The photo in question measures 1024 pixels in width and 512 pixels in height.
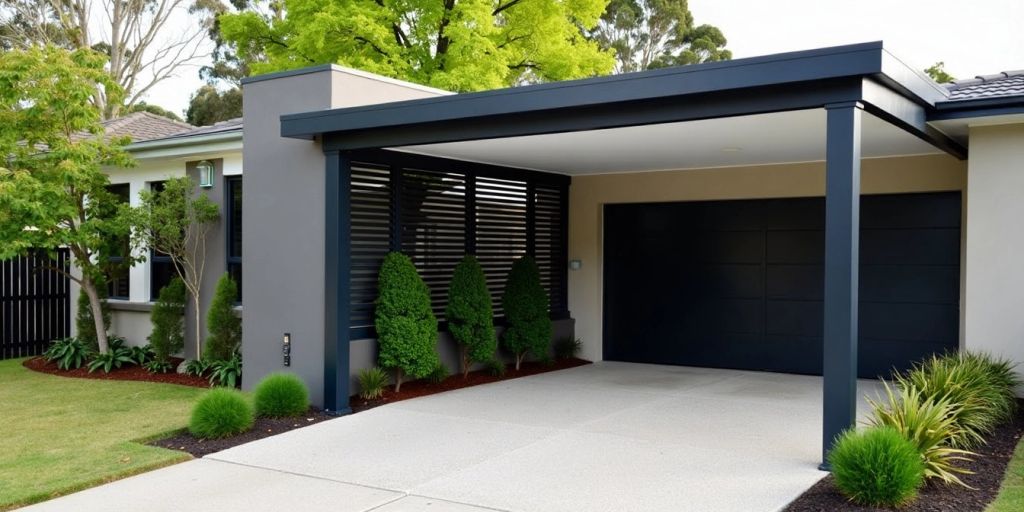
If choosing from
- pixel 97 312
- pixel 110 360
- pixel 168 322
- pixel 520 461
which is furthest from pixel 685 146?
pixel 97 312

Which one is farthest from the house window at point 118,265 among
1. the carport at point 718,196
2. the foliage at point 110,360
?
the carport at point 718,196

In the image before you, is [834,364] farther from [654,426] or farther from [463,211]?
[463,211]

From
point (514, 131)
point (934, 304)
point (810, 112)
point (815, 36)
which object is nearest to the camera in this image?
point (810, 112)

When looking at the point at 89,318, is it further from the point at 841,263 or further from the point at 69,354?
the point at 841,263

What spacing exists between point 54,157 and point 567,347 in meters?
7.03

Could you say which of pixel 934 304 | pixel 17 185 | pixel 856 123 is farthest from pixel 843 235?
pixel 17 185

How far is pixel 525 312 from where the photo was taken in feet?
36.2

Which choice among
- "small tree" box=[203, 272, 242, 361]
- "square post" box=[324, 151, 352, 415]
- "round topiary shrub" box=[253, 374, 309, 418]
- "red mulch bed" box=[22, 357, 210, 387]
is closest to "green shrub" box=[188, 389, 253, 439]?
"round topiary shrub" box=[253, 374, 309, 418]

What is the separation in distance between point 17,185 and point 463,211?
5283 millimetres

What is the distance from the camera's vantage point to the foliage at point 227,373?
10.3 metres

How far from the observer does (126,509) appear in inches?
221

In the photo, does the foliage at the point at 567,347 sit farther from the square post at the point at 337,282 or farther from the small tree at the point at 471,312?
the square post at the point at 337,282

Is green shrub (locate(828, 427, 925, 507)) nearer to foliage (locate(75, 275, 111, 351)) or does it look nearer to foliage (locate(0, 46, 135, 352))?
foliage (locate(0, 46, 135, 352))

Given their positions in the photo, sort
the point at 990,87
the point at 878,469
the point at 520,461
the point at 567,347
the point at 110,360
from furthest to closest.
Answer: the point at 567,347, the point at 110,360, the point at 990,87, the point at 520,461, the point at 878,469
